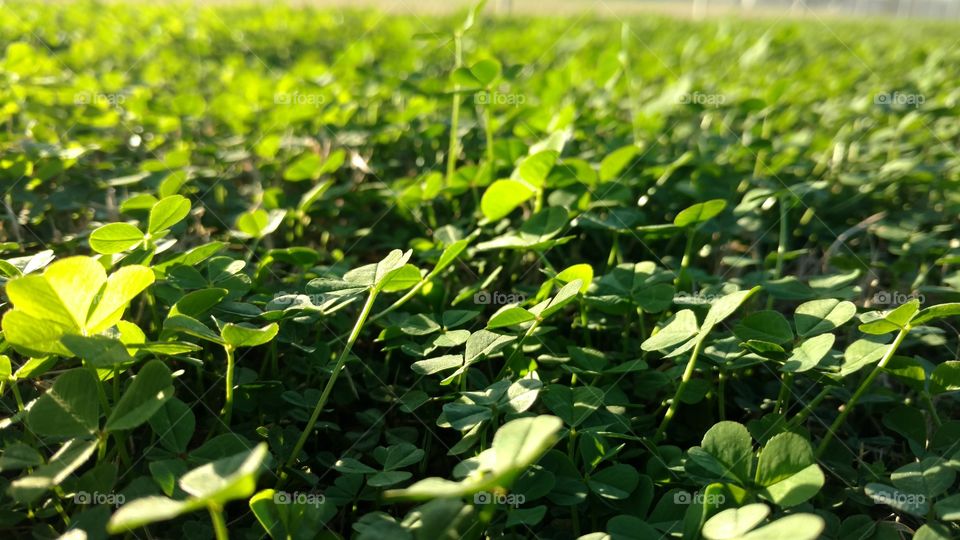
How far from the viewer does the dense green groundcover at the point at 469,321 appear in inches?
36.1

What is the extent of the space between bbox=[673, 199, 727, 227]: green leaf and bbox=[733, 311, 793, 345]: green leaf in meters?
0.30

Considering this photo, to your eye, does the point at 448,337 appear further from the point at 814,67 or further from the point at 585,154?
the point at 814,67

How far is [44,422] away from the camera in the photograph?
0.90 meters

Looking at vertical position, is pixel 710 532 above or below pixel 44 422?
below

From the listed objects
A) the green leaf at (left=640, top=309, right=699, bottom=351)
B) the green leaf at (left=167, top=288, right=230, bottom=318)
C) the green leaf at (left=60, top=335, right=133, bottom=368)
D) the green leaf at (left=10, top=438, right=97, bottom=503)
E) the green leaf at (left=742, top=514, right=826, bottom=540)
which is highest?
the green leaf at (left=60, top=335, right=133, bottom=368)

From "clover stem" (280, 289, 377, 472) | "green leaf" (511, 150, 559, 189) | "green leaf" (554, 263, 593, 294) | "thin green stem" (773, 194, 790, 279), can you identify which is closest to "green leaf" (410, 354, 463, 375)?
"clover stem" (280, 289, 377, 472)

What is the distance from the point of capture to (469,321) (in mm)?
1396

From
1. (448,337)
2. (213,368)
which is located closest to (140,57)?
(213,368)

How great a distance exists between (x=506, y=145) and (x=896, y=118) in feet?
5.38

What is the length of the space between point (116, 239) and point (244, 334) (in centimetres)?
40

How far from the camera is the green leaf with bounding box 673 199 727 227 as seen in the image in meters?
1.38

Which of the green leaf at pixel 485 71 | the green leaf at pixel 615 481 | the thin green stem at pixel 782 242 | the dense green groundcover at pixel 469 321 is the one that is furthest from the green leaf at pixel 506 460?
the green leaf at pixel 485 71

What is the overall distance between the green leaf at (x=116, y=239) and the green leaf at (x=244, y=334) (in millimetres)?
361

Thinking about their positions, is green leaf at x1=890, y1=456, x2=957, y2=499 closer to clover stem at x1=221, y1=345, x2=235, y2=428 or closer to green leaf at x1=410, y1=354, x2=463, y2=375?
green leaf at x1=410, y1=354, x2=463, y2=375
